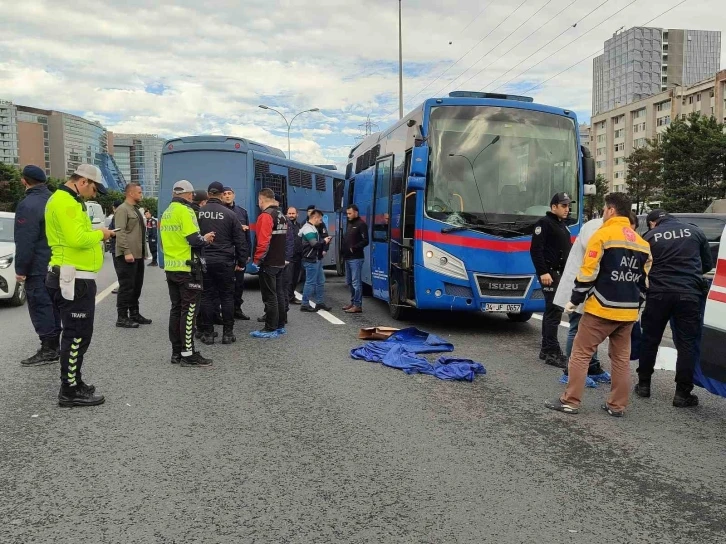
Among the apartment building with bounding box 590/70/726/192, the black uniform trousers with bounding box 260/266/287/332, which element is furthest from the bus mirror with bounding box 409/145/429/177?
the apartment building with bounding box 590/70/726/192

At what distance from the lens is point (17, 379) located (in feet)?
20.0

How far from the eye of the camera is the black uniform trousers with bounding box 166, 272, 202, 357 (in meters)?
6.75

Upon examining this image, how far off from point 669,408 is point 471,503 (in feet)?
9.23

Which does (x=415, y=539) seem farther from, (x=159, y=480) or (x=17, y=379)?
(x=17, y=379)

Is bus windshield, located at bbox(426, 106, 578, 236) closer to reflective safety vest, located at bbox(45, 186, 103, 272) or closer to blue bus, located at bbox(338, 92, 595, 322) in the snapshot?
blue bus, located at bbox(338, 92, 595, 322)

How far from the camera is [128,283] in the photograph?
9219mm

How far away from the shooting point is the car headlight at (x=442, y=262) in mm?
8586

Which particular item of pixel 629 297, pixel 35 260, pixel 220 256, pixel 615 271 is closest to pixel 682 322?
pixel 629 297

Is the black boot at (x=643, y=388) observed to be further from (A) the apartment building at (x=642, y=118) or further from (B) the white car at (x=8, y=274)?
(A) the apartment building at (x=642, y=118)

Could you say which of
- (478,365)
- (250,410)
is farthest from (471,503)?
(478,365)

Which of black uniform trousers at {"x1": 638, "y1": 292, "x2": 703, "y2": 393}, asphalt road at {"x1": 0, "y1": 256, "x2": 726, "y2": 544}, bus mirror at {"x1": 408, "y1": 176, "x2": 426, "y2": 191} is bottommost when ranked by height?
asphalt road at {"x1": 0, "y1": 256, "x2": 726, "y2": 544}

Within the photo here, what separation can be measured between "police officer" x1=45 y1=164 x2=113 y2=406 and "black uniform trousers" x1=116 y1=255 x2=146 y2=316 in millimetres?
3881

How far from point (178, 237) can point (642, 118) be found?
105798 millimetres

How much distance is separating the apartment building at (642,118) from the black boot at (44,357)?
79492 mm
